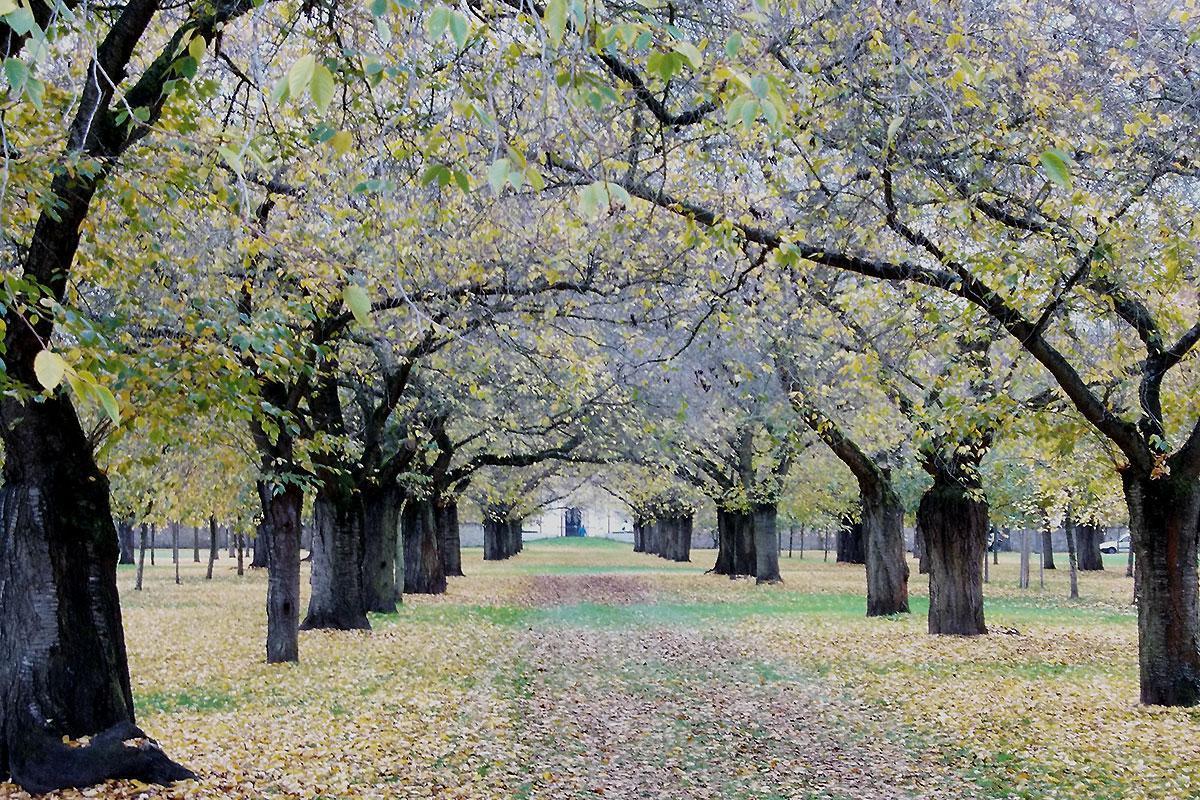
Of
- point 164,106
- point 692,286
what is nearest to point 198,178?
point 164,106

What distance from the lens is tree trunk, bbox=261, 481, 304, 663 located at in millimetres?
14812

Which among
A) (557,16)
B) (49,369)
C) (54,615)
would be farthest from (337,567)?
(557,16)

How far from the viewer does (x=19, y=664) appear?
23.9 feet

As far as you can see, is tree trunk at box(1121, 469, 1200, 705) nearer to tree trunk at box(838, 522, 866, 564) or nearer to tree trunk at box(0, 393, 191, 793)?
tree trunk at box(0, 393, 191, 793)

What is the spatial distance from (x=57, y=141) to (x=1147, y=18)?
27.9 ft

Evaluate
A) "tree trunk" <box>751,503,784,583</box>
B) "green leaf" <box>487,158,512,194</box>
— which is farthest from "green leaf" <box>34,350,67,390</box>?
"tree trunk" <box>751,503,784,583</box>

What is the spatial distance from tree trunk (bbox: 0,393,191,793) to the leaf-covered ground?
0.40 metres

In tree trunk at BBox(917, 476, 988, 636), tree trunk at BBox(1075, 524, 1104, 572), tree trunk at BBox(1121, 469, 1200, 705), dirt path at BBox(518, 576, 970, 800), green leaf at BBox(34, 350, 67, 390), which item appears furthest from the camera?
tree trunk at BBox(1075, 524, 1104, 572)

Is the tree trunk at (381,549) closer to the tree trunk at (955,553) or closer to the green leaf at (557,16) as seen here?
the tree trunk at (955,553)

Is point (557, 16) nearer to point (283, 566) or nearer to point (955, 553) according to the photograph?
point (283, 566)

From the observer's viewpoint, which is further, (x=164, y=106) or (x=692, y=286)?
(x=692, y=286)

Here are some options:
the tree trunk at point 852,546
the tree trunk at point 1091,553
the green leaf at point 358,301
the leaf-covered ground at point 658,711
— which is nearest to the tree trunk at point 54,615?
the leaf-covered ground at point 658,711

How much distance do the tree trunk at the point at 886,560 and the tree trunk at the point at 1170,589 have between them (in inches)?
497

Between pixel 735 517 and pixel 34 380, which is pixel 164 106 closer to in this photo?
pixel 34 380
